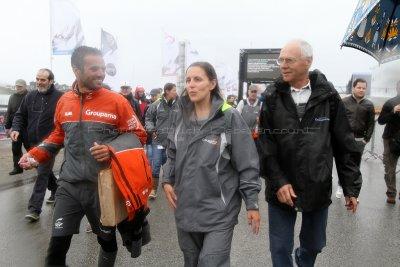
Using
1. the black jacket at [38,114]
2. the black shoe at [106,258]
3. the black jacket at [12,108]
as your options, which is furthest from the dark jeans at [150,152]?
the black shoe at [106,258]

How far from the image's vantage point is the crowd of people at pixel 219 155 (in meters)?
2.77

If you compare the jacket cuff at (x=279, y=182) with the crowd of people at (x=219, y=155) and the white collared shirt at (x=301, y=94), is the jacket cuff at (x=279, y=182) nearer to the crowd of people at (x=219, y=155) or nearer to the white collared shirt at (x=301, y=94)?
the crowd of people at (x=219, y=155)

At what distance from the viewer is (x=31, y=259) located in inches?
169

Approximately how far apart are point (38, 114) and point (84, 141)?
3068mm

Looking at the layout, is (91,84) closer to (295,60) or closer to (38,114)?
(295,60)

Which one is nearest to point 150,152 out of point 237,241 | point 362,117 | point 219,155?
point 237,241

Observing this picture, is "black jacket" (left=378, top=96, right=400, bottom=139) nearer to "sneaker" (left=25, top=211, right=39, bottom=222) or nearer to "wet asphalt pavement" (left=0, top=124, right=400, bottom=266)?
"wet asphalt pavement" (left=0, top=124, right=400, bottom=266)

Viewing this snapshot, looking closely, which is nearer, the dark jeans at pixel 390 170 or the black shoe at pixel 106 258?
the black shoe at pixel 106 258

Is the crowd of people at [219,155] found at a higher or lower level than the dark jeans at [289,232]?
higher

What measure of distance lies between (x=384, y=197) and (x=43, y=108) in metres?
5.92

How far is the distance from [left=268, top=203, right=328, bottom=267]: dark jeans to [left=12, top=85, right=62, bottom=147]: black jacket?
3.93m

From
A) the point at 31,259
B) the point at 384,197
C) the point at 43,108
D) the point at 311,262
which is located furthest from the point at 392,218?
the point at 43,108

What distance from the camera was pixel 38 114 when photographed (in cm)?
591

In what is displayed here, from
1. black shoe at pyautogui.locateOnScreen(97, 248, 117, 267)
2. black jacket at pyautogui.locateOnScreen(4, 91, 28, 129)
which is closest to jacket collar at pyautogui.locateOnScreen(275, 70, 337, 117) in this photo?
black shoe at pyautogui.locateOnScreen(97, 248, 117, 267)
